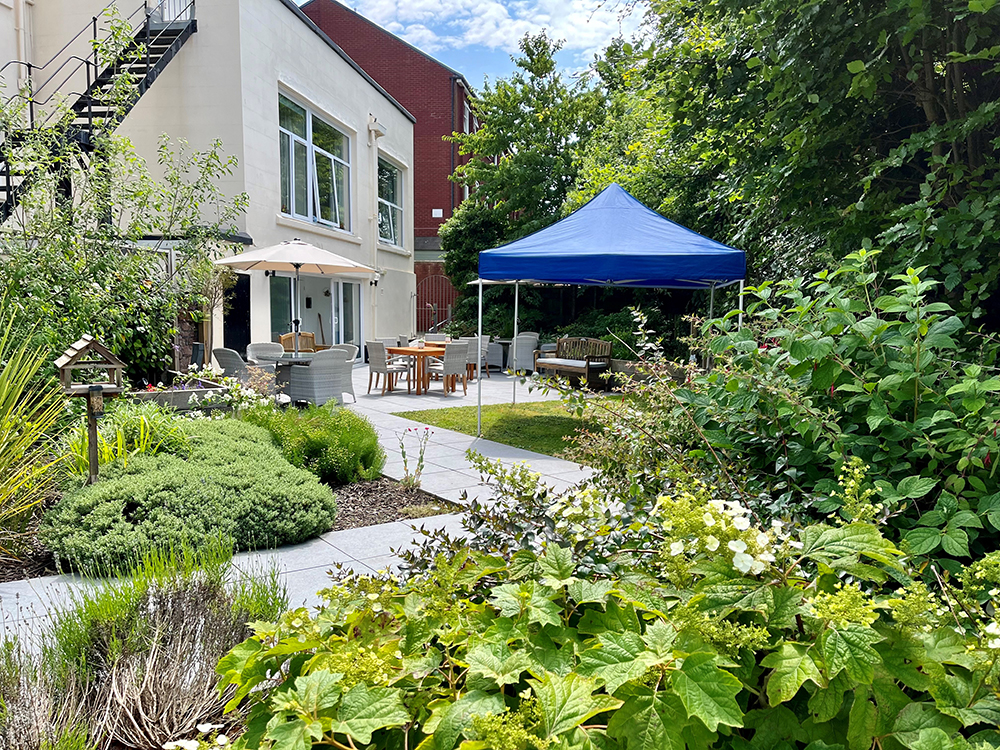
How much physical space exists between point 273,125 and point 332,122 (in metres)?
3.53

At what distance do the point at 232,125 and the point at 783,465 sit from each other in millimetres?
12455

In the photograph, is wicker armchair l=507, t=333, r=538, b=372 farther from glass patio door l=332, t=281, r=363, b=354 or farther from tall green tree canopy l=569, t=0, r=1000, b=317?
tall green tree canopy l=569, t=0, r=1000, b=317

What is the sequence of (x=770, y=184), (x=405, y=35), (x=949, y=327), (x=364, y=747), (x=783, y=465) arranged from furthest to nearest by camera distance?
1. (x=405, y=35)
2. (x=770, y=184)
3. (x=783, y=465)
4. (x=949, y=327)
5. (x=364, y=747)

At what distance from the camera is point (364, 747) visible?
1.21 metres

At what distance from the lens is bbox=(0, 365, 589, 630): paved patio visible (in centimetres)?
347

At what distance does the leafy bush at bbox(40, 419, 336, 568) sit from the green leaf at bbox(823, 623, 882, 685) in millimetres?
3099

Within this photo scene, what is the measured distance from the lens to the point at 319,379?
9391 mm

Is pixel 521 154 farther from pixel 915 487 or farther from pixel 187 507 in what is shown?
pixel 915 487

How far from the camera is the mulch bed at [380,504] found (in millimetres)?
5020

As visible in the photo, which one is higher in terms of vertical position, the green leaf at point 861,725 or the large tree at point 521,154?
the large tree at point 521,154

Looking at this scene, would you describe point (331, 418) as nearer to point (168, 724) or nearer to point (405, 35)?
point (168, 724)

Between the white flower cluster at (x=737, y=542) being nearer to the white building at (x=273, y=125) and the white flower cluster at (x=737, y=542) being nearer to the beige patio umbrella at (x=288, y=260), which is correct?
the beige patio umbrella at (x=288, y=260)

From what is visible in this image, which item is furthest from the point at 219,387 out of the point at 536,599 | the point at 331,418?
the point at 536,599

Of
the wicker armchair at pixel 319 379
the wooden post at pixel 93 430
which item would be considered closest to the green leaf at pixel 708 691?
the wooden post at pixel 93 430
